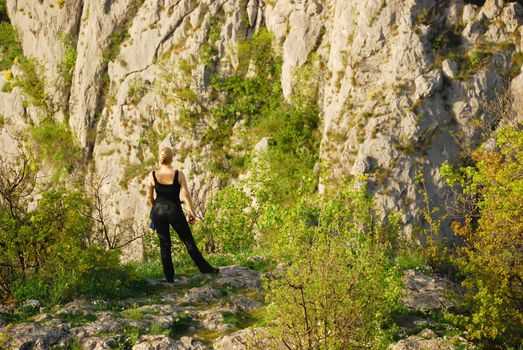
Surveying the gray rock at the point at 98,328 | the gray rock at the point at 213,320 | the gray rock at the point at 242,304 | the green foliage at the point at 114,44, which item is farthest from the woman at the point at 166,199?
the green foliage at the point at 114,44

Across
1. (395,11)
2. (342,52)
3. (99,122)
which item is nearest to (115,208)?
(99,122)

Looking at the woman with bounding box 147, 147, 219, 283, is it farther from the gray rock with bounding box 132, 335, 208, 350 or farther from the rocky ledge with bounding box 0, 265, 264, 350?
the gray rock with bounding box 132, 335, 208, 350

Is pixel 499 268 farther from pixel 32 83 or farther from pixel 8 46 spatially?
pixel 8 46

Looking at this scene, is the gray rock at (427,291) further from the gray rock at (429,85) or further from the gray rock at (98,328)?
the gray rock at (429,85)

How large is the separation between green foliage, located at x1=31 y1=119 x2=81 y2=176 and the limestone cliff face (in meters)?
0.70

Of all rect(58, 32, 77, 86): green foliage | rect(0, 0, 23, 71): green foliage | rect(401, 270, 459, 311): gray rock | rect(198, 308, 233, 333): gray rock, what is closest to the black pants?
rect(198, 308, 233, 333): gray rock

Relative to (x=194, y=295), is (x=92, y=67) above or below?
above

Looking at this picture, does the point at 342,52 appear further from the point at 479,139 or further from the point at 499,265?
the point at 499,265

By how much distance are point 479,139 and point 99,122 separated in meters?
18.6

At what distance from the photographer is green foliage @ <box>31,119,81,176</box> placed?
89.0ft

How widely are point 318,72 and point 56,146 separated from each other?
15262 millimetres

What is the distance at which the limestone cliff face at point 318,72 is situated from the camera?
17234 mm

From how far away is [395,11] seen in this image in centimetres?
1853

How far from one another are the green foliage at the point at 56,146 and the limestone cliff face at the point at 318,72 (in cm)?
70
